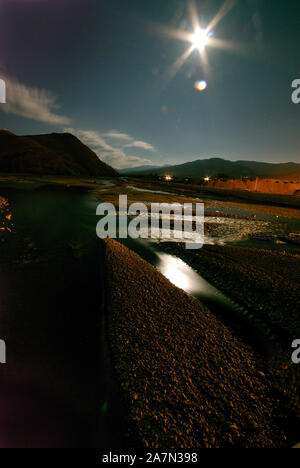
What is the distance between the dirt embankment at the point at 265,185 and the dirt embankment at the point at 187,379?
59.6 metres

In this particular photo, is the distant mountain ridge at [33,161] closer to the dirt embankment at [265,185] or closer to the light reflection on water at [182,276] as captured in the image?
the dirt embankment at [265,185]

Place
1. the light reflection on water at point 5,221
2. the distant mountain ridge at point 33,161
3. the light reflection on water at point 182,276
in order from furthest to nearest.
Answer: the distant mountain ridge at point 33,161
the light reflection on water at point 5,221
the light reflection on water at point 182,276

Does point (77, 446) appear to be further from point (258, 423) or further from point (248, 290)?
point (248, 290)

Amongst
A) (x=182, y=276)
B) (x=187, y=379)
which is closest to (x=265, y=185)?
(x=182, y=276)

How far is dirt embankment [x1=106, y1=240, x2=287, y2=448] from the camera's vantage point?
2943 mm

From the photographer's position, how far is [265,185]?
54.8 metres

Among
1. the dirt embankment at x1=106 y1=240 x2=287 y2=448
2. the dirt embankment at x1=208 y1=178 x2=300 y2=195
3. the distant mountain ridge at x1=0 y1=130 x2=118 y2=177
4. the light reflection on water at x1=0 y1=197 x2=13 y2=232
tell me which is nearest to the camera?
the dirt embankment at x1=106 y1=240 x2=287 y2=448

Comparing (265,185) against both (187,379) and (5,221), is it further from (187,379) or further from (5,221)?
(187,379)

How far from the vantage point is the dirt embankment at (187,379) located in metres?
2.94

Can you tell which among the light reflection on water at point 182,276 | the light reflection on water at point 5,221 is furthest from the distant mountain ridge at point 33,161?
the light reflection on water at point 182,276

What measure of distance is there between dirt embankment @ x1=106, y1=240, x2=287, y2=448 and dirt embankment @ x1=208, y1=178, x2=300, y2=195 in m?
59.6

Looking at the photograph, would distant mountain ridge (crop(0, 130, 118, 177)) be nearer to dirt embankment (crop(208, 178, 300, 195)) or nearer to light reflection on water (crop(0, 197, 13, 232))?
dirt embankment (crop(208, 178, 300, 195))

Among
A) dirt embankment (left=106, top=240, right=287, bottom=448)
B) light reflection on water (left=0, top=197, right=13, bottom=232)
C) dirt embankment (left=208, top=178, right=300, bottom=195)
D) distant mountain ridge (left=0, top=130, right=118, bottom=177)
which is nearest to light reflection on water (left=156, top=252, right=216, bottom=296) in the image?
dirt embankment (left=106, top=240, right=287, bottom=448)

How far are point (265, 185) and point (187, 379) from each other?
64846mm
